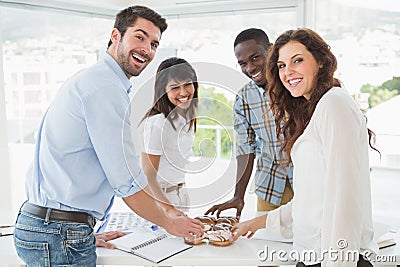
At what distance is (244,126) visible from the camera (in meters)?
1.90

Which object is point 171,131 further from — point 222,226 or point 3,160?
point 3,160

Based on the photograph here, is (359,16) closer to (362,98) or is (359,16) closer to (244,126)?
(362,98)

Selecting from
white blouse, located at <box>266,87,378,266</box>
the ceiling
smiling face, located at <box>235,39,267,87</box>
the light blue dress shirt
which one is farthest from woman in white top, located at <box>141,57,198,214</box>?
the ceiling

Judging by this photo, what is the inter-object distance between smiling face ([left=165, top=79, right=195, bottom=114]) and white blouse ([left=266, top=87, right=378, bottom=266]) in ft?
1.25

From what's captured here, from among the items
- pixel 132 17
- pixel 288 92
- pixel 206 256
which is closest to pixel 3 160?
pixel 132 17

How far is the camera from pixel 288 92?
67.7 inches

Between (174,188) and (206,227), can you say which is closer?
(174,188)

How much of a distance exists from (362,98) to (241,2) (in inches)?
38.5

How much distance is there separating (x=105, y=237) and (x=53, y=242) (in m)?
0.26

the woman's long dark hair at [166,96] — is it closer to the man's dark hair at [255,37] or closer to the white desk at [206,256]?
the white desk at [206,256]

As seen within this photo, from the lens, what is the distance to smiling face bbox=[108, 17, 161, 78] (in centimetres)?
169

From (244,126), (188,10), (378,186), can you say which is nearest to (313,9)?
(188,10)

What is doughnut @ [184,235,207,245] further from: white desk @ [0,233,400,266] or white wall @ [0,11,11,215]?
white wall @ [0,11,11,215]

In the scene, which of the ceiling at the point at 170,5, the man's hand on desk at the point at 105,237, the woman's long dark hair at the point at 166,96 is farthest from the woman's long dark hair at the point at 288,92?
the ceiling at the point at 170,5
